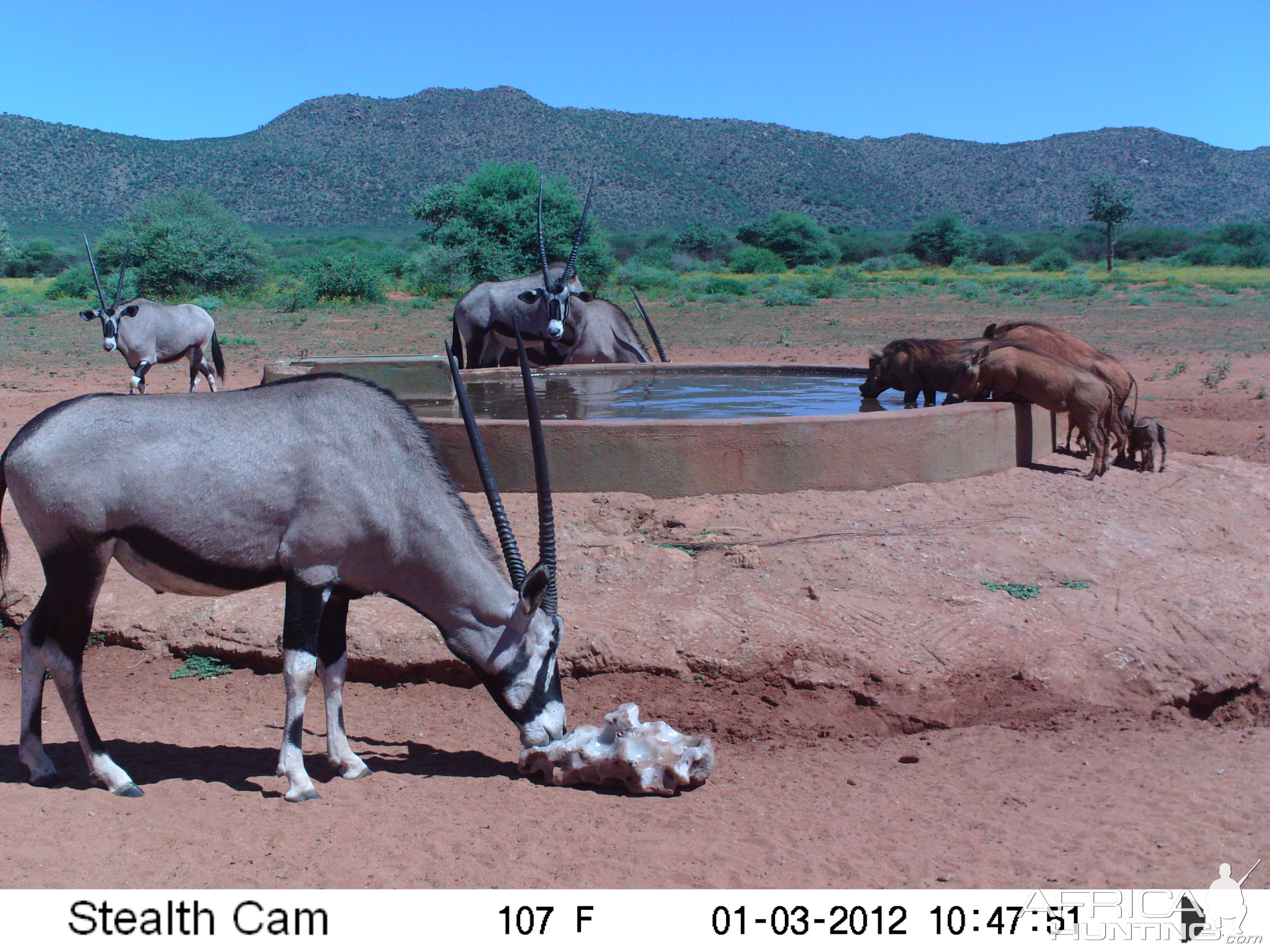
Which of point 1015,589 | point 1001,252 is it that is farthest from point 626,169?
point 1015,589

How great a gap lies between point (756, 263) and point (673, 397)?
4196cm

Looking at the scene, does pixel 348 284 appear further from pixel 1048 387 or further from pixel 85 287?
pixel 1048 387

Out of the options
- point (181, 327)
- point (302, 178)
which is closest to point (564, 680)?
point (181, 327)

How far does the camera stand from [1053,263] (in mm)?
48844

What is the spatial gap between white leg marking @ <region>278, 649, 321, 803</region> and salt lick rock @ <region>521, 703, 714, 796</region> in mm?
807

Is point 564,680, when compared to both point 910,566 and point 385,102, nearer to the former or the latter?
point 910,566

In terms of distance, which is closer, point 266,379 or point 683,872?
point 683,872

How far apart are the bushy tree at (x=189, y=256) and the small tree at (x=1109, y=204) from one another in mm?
36127

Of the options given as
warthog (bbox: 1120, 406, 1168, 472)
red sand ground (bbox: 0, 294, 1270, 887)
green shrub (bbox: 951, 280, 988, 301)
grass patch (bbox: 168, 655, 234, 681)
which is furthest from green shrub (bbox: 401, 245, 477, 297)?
grass patch (bbox: 168, 655, 234, 681)

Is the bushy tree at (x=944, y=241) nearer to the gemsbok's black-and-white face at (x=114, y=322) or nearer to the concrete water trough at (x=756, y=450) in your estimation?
the gemsbok's black-and-white face at (x=114, y=322)

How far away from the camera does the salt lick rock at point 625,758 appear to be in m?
3.99

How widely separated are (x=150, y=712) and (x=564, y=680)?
76.8 inches

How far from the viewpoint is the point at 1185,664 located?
4.99 m

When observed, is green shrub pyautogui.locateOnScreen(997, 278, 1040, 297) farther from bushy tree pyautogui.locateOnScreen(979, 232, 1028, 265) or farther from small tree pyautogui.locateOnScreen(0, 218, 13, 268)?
small tree pyautogui.locateOnScreen(0, 218, 13, 268)
